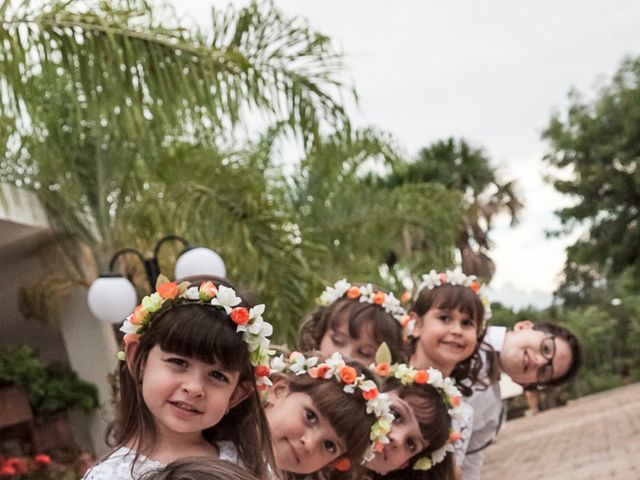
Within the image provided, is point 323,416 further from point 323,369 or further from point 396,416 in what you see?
point 396,416

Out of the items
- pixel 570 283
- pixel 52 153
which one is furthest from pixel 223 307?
pixel 570 283

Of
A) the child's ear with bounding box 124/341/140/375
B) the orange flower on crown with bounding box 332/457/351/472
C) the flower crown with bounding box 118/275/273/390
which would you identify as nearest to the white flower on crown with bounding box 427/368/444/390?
the orange flower on crown with bounding box 332/457/351/472

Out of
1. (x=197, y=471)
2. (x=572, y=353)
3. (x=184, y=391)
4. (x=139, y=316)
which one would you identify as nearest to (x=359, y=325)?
(x=572, y=353)

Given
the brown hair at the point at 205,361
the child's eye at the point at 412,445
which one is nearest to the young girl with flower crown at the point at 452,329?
the child's eye at the point at 412,445

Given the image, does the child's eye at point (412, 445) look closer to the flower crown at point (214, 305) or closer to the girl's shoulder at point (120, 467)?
the flower crown at point (214, 305)

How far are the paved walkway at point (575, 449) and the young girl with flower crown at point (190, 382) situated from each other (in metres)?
6.36

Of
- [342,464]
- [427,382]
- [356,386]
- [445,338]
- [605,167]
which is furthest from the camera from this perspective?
[605,167]

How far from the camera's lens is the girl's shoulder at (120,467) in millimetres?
2957

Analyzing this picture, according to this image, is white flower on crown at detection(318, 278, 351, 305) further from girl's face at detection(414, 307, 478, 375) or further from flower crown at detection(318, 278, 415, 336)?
girl's face at detection(414, 307, 478, 375)

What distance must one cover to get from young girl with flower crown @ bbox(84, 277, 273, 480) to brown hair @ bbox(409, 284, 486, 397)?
6.55 feet

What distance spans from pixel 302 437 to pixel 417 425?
78 centimetres

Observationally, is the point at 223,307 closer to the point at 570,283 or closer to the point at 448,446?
the point at 448,446

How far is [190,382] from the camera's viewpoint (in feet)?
9.80

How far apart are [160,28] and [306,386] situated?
12.2 ft
